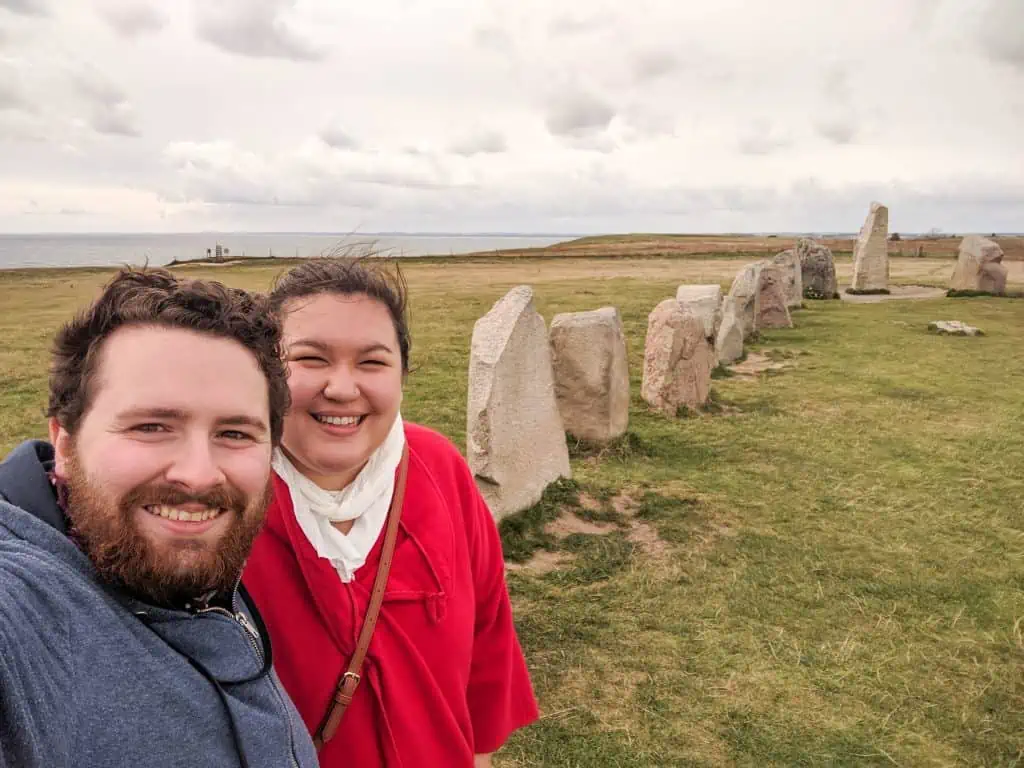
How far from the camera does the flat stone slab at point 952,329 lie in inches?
608

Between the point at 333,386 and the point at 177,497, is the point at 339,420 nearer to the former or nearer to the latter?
the point at 333,386

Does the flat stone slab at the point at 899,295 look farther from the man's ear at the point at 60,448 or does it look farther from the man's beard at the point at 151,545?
the man's ear at the point at 60,448

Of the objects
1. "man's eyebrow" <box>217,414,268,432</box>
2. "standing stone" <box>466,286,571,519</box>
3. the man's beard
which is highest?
"man's eyebrow" <box>217,414,268,432</box>

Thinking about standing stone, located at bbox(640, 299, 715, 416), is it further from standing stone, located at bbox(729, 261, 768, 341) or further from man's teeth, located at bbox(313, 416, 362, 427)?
man's teeth, located at bbox(313, 416, 362, 427)

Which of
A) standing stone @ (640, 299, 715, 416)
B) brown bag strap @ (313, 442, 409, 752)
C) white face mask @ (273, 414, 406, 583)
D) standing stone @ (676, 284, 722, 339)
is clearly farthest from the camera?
standing stone @ (676, 284, 722, 339)

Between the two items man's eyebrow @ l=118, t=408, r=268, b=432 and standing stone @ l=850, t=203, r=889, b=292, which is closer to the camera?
man's eyebrow @ l=118, t=408, r=268, b=432

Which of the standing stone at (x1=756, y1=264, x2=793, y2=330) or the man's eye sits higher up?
the man's eye

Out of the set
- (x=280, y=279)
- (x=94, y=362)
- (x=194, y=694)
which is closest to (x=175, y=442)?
(x=94, y=362)

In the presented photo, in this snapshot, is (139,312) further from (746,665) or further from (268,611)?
(746,665)

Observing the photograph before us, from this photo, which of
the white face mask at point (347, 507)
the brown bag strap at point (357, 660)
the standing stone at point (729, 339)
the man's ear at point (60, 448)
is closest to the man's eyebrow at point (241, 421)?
the man's ear at point (60, 448)

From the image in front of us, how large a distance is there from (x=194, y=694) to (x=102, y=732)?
160 millimetres

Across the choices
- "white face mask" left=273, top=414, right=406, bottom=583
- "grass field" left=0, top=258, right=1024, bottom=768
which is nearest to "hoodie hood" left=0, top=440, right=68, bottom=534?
"grass field" left=0, top=258, right=1024, bottom=768

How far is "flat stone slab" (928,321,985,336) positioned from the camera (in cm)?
1545

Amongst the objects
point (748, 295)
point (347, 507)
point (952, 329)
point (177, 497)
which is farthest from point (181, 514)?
point (952, 329)
